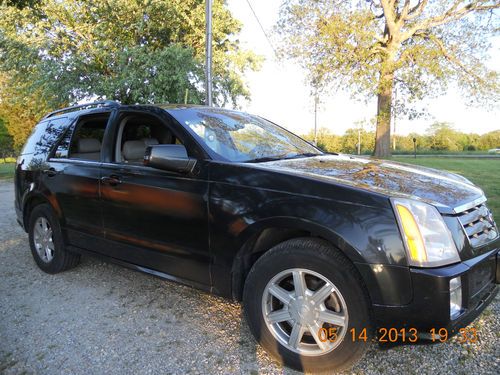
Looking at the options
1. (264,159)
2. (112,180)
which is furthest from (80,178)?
(264,159)

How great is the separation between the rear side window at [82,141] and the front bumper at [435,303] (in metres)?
3.27

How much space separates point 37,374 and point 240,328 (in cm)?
141

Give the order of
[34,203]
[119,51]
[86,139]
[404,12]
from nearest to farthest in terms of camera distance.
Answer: [86,139] < [34,203] < [404,12] < [119,51]

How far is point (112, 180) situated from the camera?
3.49 m

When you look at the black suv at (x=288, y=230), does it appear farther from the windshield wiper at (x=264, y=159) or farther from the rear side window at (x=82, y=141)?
the rear side window at (x=82, y=141)

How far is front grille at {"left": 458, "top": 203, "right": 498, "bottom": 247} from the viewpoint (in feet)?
7.66

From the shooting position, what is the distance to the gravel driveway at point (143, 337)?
256cm

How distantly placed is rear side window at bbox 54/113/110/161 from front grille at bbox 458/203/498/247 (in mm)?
3427

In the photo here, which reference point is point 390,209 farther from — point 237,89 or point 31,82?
point 31,82

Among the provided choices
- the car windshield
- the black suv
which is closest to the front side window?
the black suv

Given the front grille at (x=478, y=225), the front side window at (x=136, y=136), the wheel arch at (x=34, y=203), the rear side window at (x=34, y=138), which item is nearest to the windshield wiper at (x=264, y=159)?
the front side window at (x=136, y=136)

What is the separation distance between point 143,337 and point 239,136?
5.90ft

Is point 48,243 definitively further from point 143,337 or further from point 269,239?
point 269,239

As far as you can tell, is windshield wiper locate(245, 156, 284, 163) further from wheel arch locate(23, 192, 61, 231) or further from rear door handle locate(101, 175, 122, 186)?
wheel arch locate(23, 192, 61, 231)
